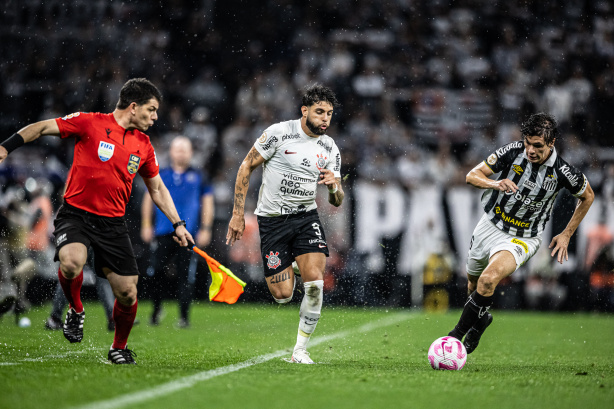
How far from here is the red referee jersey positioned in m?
6.12

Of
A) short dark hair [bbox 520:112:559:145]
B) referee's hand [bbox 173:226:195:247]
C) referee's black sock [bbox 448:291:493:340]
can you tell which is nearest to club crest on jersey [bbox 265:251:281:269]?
referee's hand [bbox 173:226:195:247]

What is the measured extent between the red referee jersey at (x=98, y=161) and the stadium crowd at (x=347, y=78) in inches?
343

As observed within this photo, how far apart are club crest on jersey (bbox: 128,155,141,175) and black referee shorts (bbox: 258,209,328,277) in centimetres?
152

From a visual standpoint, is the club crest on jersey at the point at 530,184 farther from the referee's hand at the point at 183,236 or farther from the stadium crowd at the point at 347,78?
the stadium crowd at the point at 347,78

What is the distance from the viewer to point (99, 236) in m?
6.20

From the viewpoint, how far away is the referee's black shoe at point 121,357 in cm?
627

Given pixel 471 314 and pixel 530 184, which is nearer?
pixel 471 314

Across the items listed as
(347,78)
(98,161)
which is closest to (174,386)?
(98,161)

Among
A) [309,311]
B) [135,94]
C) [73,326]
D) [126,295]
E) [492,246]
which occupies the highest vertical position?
[135,94]

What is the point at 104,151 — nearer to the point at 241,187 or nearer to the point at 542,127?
the point at 241,187

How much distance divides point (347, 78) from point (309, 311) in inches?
484

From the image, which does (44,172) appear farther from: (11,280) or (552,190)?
(552,190)

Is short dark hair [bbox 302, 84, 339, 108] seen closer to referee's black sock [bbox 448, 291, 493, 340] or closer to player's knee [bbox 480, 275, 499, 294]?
player's knee [bbox 480, 275, 499, 294]

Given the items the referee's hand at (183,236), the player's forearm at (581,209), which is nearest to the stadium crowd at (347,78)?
the player's forearm at (581,209)
